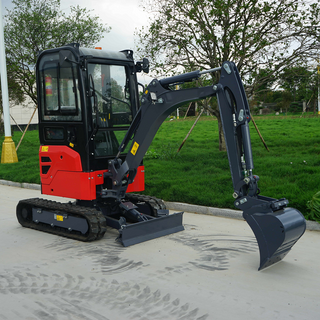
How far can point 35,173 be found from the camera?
12.4 meters

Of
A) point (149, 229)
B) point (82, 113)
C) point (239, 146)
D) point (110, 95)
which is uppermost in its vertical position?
point (110, 95)

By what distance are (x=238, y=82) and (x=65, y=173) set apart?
11.0 ft

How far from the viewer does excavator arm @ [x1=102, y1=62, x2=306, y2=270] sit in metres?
4.81

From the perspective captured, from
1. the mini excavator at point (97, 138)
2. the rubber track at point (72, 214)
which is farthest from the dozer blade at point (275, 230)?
the rubber track at point (72, 214)

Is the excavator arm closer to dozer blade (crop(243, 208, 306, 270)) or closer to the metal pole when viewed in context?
dozer blade (crop(243, 208, 306, 270))

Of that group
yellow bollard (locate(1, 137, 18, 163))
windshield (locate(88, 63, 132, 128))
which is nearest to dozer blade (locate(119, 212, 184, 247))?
windshield (locate(88, 63, 132, 128))

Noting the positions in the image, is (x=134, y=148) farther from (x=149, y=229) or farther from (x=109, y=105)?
(x=149, y=229)

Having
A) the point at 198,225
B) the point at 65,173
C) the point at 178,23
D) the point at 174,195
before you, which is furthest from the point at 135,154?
the point at 178,23

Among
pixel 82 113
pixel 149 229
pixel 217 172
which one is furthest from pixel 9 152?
pixel 149 229

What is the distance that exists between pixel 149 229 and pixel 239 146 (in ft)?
6.93

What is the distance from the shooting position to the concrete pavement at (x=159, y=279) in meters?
3.99

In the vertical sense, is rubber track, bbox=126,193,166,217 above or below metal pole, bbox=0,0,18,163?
below

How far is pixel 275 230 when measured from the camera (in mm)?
4738

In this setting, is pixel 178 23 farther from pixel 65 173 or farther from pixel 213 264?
pixel 213 264
